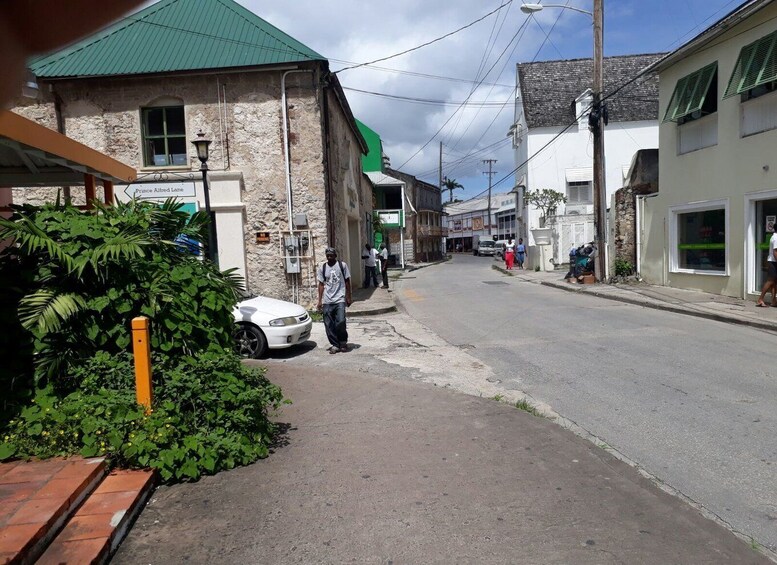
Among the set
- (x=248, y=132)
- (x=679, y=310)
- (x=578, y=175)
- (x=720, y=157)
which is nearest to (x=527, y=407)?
(x=679, y=310)

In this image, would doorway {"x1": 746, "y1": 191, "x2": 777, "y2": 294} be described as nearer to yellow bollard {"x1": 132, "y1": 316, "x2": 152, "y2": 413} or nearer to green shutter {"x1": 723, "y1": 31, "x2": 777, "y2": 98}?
green shutter {"x1": 723, "y1": 31, "x2": 777, "y2": 98}

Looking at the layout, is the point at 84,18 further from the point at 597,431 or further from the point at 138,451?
the point at 597,431

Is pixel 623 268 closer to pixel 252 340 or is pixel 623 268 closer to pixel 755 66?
pixel 755 66

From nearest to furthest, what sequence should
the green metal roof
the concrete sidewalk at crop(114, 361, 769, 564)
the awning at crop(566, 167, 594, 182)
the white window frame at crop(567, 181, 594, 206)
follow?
the concrete sidewalk at crop(114, 361, 769, 564) → the green metal roof → the awning at crop(566, 167, 594, 182) → the white window frame at crop(567, 181, 594, 206)

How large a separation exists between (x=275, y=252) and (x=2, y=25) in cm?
1380

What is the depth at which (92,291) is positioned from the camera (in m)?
4.98

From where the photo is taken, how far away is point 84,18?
4.25 ft

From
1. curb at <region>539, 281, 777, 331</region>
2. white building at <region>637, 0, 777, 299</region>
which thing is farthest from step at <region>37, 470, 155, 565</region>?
white building at <region>637, 0, 777, 299</region>

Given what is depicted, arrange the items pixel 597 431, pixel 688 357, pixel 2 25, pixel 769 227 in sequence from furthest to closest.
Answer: pixel 769 227 → pixel 688 357 → pixel 597 431 → pixel 2 25

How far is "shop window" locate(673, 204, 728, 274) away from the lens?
14793 millimetres

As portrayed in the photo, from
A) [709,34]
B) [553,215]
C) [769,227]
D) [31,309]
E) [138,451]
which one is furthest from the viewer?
[553,215]

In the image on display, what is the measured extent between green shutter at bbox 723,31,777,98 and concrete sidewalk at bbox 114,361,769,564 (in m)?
11.3

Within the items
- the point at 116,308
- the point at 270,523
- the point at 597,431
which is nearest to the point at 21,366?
the point at 116,308

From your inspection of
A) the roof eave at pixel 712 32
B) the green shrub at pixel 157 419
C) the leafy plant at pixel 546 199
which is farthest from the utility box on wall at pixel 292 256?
the leafy plant at pixel 546 199
